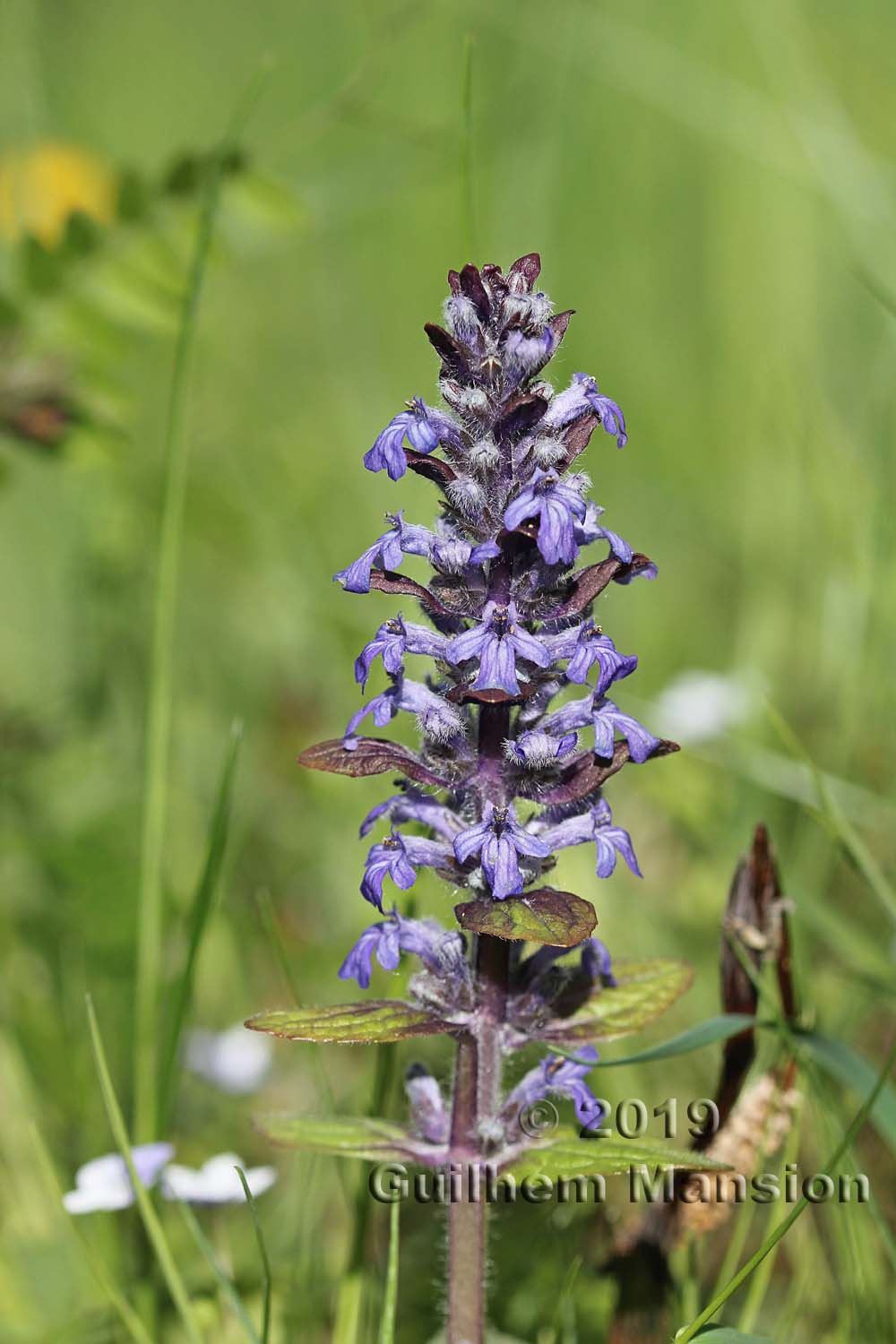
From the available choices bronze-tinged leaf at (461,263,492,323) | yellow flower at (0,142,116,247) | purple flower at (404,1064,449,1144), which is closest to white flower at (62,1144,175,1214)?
purple flower at (404,1064,449,1144)

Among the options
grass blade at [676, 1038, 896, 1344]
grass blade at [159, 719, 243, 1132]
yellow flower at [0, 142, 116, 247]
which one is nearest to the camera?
grass blade at [676, 1038, 896, 1344]

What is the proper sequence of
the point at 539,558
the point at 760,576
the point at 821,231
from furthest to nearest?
the point at 821,231 < the point at 760,576 < the point at 539,558

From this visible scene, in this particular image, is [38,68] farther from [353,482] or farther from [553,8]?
[553,8]

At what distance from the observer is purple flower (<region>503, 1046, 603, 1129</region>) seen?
1791 millimetres

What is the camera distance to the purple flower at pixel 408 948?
1.77 m

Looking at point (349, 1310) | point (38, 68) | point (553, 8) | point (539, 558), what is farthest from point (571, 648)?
point (553, 8)

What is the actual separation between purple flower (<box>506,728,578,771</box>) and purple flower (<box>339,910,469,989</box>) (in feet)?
0.85

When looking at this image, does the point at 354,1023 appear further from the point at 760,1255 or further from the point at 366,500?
the point at 366,500

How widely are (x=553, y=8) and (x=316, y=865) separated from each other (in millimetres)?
3549

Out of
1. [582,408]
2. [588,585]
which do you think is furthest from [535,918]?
[582,408]

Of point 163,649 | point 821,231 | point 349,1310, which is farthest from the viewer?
point 821,231

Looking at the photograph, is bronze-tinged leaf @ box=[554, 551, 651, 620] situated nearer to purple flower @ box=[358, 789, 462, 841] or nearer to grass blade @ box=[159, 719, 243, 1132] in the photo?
purple flower @ box=[358, 789, 462, 841]

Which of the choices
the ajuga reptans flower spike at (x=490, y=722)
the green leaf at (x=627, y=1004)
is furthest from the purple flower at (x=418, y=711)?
the green leaf at (x=627, y=1004)

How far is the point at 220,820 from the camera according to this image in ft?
7.03
